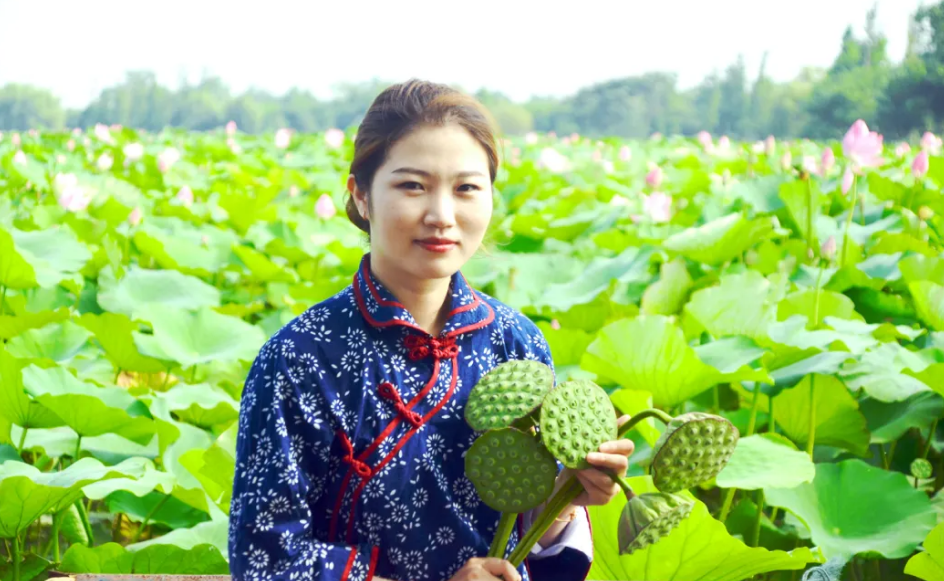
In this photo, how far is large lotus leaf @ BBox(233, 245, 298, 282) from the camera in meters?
2.49

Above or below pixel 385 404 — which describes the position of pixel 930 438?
below

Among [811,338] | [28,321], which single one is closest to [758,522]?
[811,338]

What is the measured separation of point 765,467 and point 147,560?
0.76 metres

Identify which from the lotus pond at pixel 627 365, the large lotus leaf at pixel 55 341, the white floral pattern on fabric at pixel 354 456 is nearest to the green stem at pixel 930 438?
the lotus pond at pixel 627 365

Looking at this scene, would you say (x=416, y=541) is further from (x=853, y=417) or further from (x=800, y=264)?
(x=800, y=264)

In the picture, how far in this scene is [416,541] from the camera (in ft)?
3.04

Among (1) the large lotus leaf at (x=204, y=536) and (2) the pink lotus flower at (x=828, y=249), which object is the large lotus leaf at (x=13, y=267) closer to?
(1) the large lotus leaf at (x=204, y=536)

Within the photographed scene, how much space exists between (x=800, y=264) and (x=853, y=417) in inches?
32.5

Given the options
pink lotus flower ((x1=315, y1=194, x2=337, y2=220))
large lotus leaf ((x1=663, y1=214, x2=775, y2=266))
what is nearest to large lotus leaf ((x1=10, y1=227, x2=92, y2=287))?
pink lotus flower ((x1=315, y1=194, x2=337, y2=220))

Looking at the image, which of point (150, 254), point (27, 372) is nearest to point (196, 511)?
point (27, 372)

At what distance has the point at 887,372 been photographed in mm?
1554

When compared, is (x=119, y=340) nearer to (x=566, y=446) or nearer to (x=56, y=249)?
(x=56, y=249)

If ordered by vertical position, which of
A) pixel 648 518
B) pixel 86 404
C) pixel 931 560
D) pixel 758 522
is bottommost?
pixel 758 522

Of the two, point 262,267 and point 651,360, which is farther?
point 262,267
